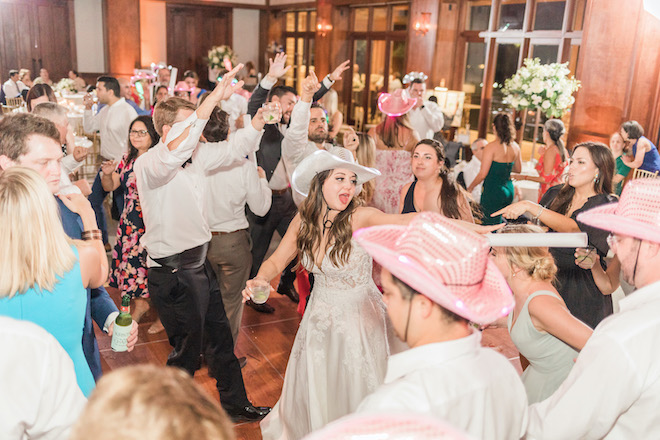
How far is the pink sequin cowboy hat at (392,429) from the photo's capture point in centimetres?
68

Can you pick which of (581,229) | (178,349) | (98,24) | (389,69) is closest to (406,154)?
(581,229)

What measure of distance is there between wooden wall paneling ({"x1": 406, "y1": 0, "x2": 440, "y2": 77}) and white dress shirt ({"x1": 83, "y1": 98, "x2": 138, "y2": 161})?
17.2ft

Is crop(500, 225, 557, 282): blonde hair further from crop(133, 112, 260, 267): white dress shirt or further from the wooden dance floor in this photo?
crop(133, 112, 260, 267): white dress shirt

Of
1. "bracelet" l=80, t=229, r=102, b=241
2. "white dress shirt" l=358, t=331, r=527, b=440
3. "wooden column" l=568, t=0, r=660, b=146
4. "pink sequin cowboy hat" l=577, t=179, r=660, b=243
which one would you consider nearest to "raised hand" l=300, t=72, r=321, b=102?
"bracelet" l=80, t=229, r=102, b=241

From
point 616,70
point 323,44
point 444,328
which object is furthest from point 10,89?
point 444,328

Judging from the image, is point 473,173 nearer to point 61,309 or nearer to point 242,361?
point 242,361

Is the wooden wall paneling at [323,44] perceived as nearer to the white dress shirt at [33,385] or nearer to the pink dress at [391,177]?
the pink dress at [391,177]

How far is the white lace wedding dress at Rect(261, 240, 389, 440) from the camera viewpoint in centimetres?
253

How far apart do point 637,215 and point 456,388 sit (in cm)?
75

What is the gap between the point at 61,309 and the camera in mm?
1606

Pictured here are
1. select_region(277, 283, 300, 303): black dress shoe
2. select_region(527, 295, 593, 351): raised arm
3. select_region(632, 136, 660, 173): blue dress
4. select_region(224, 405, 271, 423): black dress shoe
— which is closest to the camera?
select_region(527, 295, 593, 351): raised arm

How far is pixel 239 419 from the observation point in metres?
2.96

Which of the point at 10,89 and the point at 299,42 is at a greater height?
the point at 299,42

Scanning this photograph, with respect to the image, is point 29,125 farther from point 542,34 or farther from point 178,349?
point 542,34
